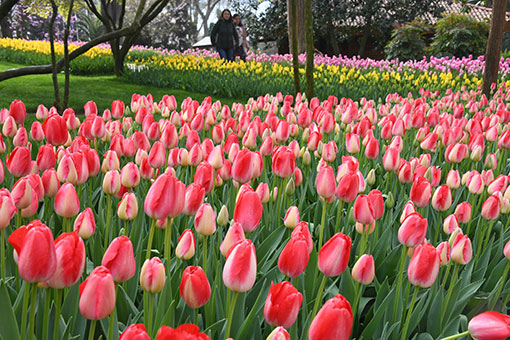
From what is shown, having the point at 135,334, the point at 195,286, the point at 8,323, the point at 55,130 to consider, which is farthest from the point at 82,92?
the point at 135,334

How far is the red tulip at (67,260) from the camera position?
3.28ft

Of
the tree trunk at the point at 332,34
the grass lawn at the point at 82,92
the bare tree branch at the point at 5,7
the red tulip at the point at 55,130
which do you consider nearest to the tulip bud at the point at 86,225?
the red tulip at the point at 55,130

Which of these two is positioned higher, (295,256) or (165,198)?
(165,198)

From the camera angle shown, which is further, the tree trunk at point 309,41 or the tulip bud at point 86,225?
the tree trunk at point 309,41

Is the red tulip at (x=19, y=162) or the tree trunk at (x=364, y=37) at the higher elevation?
the tree trunk at (x=364, y=37)

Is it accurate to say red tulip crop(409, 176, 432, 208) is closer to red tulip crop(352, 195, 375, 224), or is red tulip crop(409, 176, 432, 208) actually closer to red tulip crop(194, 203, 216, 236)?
red tulip crop(352, 195, 375, 224)

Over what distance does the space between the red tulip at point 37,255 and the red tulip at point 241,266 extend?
344 mm

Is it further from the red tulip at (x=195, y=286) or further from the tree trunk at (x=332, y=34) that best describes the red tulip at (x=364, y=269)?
the tree trunk at (x=332, y=34)

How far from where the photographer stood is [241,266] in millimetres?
1068

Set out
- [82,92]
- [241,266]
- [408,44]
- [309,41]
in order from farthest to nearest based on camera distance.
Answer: [408,44] < [82,92] < [309,41] < [241,266]

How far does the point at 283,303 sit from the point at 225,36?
43.4ft

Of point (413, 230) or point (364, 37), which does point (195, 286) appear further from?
point (364, 37)

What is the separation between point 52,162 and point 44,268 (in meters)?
1.15

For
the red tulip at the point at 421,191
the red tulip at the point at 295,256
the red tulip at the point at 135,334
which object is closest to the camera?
the red tulip at the point at 135,334
